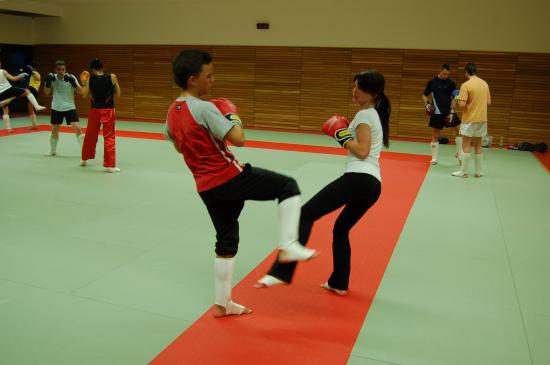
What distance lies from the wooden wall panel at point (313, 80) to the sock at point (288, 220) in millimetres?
9417

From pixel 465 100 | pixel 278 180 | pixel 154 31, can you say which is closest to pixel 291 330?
pixel 278 180

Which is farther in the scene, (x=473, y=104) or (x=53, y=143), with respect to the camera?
(x=53, y=143)

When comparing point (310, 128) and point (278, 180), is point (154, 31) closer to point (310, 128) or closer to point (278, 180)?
point (310, 128)

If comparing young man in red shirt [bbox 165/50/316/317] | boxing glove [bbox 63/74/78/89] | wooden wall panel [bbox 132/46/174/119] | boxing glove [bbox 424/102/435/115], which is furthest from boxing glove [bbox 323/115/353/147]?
wooden wall panel [bbox 132/46/174/119]

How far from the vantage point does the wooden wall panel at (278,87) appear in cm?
1190

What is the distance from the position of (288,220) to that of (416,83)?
31.3 feet

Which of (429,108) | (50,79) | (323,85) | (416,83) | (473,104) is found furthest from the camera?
(323,85)

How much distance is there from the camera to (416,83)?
11047 mm

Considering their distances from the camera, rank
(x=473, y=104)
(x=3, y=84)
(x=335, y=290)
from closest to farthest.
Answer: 1. (x=335, y=290)
2. (x=473, y=104)
3. (x=3, y=84)

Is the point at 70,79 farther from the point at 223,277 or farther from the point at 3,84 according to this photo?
the point at 223,277

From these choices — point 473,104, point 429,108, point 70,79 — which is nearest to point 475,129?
point 473,104

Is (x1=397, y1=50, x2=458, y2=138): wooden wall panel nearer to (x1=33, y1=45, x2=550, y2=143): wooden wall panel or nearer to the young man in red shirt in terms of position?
(x1=33, y1=45, x2=550, y2=143): wooden wall panel

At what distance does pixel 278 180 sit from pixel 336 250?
0.85 metres

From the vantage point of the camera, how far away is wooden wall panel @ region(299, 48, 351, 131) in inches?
453
